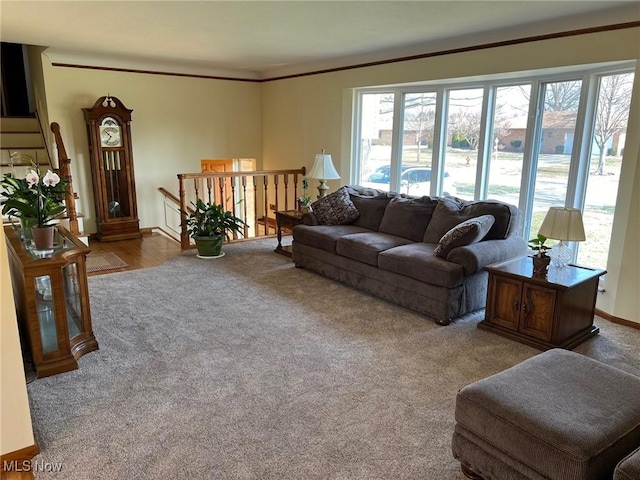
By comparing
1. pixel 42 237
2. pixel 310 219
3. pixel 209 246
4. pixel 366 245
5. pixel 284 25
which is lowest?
pixel 209 246

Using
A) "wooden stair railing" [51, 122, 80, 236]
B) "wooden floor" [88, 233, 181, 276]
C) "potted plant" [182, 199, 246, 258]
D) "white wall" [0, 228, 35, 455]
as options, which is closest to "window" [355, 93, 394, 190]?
"potted plant" [182, 199, 246, 258]

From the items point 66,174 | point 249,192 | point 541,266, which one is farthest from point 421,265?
point 249,192

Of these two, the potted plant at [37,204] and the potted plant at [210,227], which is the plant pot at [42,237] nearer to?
the potted plant at [37,204]

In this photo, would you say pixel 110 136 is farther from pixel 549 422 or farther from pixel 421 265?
pixel 549 422

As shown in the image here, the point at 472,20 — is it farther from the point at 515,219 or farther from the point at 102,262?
the point at 102,262

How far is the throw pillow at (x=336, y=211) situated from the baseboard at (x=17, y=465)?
3575mm

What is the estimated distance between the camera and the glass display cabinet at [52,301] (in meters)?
2.80

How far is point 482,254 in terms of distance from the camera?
373 cm

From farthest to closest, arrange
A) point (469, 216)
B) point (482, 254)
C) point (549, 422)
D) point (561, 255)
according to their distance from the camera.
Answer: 1. point (469, 216)
2. point (482, 254)
3. point (561, 255)
4. point (549, 422)

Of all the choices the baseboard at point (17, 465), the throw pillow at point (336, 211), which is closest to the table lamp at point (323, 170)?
the throw pillow at point (336, 211)

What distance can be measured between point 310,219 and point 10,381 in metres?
3.52

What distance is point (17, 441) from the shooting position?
2125 mm

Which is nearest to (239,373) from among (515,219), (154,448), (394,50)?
(154,448)

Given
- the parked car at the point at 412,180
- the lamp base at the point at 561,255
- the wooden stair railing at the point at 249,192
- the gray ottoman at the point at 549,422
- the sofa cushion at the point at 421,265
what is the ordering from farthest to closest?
the wooden stair railing at the point at 249,192 < the parked car at the point at 412,180 < the sofa cushion at the point at 421,265 < the lamp base at the point at 561,255 < the gray ottoman at the point at 549,422
